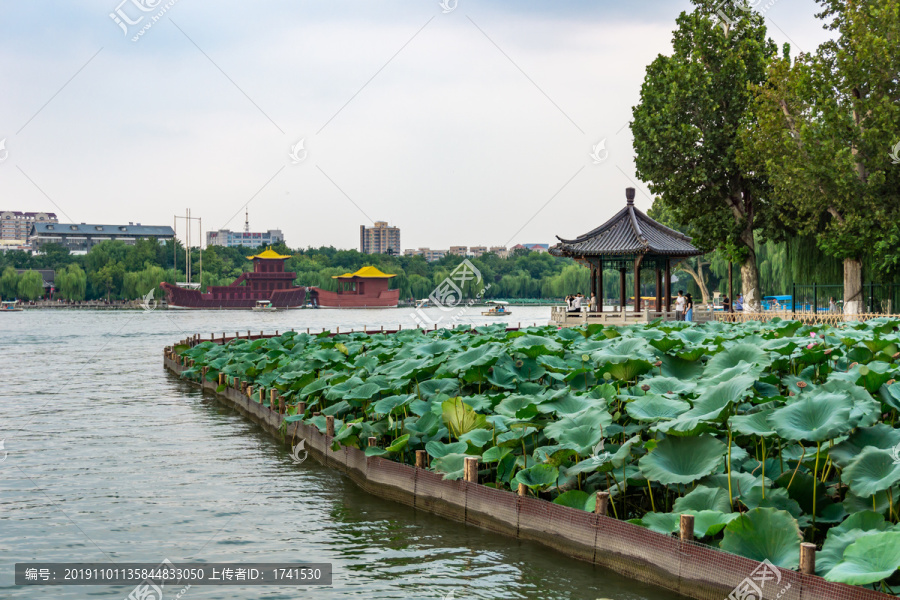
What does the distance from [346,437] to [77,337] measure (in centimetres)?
3248

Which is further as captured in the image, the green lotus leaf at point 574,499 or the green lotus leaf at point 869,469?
the green lotus leaf at point 574,499

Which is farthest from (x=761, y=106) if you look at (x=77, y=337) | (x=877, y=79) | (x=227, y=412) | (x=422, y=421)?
(x=77, y=337)

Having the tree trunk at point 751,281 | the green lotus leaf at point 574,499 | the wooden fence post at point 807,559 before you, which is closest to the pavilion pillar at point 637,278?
the tree trunk at point 751,281

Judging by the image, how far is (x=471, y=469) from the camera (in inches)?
239

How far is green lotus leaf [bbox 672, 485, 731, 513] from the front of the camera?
181 inches

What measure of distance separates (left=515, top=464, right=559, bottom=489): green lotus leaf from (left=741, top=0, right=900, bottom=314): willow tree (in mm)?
15510

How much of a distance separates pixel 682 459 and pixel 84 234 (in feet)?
394

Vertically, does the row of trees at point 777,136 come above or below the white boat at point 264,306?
above

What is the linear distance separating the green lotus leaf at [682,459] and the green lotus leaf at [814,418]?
0.40m

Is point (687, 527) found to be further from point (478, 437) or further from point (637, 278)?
point (637, 278)

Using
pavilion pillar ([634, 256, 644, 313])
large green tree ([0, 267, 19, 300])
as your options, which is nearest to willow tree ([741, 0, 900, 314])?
pavilion pillar ([634, 256, 644, 313])

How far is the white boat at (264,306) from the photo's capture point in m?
71.1

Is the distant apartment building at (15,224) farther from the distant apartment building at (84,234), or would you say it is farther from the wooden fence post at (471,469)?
the wooden fence post at (471,469)

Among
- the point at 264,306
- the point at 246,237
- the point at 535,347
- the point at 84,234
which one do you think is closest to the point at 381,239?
the point at 246,237
